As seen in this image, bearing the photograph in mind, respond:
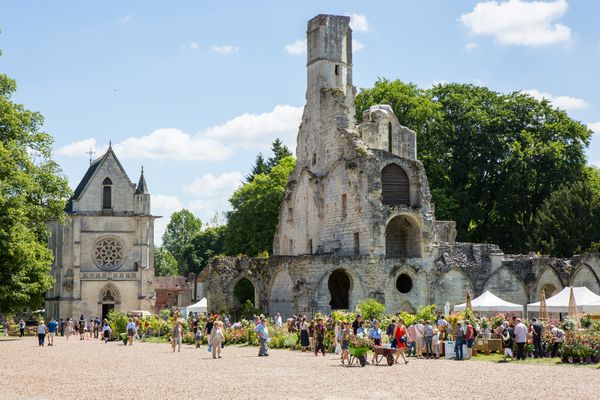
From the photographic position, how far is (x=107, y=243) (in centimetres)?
5862

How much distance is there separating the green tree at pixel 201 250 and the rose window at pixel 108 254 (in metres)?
33.1

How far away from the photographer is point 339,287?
Result: 4778 cm

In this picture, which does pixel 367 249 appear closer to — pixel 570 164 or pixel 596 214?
pixel 596 214

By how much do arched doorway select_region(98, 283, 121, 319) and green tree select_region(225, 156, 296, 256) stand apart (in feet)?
32.6

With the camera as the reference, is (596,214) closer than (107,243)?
Yes

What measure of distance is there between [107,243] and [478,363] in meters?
38.4

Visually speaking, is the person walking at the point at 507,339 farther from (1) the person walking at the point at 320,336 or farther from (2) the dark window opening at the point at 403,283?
(2) the dark window opening at the point at 403,283

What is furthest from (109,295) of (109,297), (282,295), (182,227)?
(182,227)

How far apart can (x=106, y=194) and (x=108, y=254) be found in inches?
172

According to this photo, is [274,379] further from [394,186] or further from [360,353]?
[394,186]

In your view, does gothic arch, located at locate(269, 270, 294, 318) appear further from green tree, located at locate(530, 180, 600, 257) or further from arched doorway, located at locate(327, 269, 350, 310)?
green tree, located at locate(530, 180, 600, 257)

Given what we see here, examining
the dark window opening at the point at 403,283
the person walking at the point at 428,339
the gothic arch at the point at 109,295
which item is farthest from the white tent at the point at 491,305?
the gothic arch at the point at 109,295

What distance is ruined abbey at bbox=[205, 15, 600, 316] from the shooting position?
44281 mm

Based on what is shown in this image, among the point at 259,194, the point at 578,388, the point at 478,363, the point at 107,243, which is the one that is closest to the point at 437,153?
the point at 259,194
